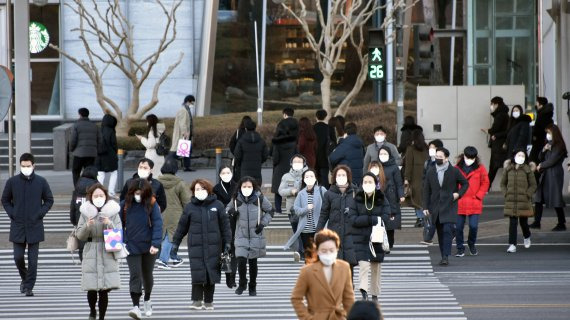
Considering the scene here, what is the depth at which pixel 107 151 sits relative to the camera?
27.1 m

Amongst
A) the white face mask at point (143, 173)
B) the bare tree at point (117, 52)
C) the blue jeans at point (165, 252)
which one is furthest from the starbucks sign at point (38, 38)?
the white face mask at point (143, 173)

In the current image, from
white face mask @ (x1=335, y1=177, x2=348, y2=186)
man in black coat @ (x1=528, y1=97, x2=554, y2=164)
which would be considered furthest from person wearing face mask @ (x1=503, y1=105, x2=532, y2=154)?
white face mask @ (x1=335, y1=177, x2=348, y2=186)

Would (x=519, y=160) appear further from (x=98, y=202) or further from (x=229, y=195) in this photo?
(x=98, y=202)

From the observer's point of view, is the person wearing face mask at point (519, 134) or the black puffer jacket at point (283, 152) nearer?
the black puffer jacket at point (283, 152)

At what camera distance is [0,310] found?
15992 millimetres

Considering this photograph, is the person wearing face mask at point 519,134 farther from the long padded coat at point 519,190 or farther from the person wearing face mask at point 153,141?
the person wearing face mask at point 153,141

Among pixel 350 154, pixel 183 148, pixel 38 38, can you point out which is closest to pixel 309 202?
pixel 350 154

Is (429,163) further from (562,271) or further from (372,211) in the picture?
(372,211)

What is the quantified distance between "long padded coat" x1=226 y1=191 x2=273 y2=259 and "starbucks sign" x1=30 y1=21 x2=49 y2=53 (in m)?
25.7

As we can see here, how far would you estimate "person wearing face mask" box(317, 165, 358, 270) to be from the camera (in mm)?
15888

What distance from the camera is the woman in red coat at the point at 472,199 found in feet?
68.7

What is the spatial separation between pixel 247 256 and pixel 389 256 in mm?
4836

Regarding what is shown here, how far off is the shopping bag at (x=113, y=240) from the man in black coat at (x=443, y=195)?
6.95 meters

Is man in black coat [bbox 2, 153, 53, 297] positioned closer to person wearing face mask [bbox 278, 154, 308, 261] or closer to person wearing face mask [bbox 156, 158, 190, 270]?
person wearing face mask [bbox 156, 158, 190, 270]
